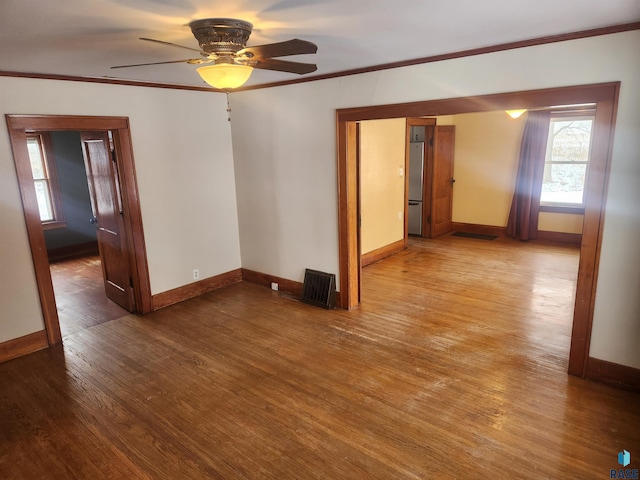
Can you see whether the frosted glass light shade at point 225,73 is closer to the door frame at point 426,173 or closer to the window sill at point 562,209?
the door frame at point 426,173

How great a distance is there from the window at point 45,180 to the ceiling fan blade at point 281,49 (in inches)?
236

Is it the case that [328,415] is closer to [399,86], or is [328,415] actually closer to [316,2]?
[316,2]

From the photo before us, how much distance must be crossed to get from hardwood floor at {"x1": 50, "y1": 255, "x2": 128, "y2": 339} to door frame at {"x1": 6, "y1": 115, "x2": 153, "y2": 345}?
1.17ft

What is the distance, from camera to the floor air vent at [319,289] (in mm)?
4527

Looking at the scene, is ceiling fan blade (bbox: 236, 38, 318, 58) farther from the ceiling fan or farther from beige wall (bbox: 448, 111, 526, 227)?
beige wall (bbox: 448, 111, 526, 227)

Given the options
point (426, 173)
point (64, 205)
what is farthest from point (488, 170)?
point (64, 205)

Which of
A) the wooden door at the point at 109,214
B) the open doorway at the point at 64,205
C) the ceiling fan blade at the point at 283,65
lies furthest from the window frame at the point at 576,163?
the open doorway at the point at 64,205

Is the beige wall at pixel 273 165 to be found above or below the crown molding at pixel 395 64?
below

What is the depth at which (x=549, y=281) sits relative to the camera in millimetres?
5125

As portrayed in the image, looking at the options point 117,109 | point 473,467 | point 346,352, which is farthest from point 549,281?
point 117,109

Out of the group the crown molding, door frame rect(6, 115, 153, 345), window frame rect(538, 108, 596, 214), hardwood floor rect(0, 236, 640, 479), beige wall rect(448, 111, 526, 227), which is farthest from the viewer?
beige wall rect(448, 111, 526, 227)

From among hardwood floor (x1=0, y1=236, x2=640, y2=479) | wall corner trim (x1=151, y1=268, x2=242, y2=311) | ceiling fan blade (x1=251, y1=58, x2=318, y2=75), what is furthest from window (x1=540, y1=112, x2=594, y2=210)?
ceiling fan blade (x1=251, y1=58, x2=318, y2=75)

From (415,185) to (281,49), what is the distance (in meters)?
5.78

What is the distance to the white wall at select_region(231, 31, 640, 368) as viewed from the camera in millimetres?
2701
